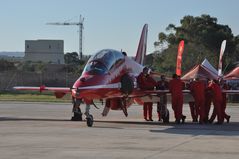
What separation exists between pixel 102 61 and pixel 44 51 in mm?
123399

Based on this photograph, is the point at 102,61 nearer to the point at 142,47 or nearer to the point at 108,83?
the point at 108,83

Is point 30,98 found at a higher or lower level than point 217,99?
lower

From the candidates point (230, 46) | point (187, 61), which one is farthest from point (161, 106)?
point (230, 46)

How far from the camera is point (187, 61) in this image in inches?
2916

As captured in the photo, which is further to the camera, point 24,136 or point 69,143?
point 24,136

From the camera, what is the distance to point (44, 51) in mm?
142500

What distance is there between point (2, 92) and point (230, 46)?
37616 millimetres

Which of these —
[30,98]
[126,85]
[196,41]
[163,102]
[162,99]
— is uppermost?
[196,41]

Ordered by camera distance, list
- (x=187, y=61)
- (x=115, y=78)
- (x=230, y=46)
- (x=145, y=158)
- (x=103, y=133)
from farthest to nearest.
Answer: (x=230, y=46)
(x=187, y=61)
(x=115, y=78)
(x=103, y=133)
(x=145, y=158)

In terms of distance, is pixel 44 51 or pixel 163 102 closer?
pixel 163 102

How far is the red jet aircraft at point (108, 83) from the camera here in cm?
1917

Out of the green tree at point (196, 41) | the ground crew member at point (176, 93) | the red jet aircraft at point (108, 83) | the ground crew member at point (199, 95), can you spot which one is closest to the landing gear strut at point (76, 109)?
the red jet aircraft at point (108, 83)

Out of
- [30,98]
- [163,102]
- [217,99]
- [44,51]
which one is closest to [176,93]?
[163,102]

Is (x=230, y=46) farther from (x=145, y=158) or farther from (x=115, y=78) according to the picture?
(x=145, y=158)
